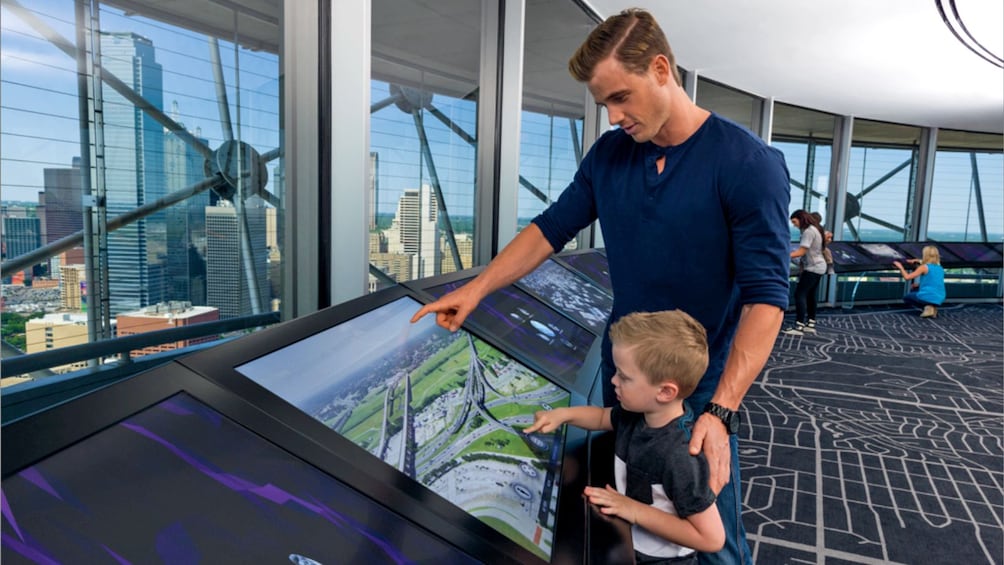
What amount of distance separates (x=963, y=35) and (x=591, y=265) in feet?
14.5

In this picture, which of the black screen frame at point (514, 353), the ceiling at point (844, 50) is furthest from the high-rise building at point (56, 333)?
the ceiling at point (844, 50)

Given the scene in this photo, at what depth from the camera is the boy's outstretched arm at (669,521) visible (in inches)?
46.1

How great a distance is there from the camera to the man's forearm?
1.21m

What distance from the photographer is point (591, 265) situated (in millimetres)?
3891

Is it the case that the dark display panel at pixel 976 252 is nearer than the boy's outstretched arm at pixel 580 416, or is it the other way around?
the boy's outstretched arm at pixel 580 416

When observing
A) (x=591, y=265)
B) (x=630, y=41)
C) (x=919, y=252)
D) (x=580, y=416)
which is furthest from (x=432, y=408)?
(x=919, y=252)

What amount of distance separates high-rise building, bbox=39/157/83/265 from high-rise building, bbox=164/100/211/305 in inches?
9.1

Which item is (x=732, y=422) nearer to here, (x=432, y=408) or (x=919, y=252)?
(x=432, y=408)

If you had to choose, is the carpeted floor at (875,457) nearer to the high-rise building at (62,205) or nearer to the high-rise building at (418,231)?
the high-rise building at (418,231)

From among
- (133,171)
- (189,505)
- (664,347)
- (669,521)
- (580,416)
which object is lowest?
(669,521)

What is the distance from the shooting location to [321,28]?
6.49 ft

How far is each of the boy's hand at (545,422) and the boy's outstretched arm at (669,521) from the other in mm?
172

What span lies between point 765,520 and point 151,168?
262cm

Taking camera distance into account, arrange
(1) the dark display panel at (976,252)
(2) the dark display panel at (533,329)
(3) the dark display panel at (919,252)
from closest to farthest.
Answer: (2) the dark display panel at (533,329)
(3) the dark display panel at (919,252)
(1) the dark display panel at (976,252)
